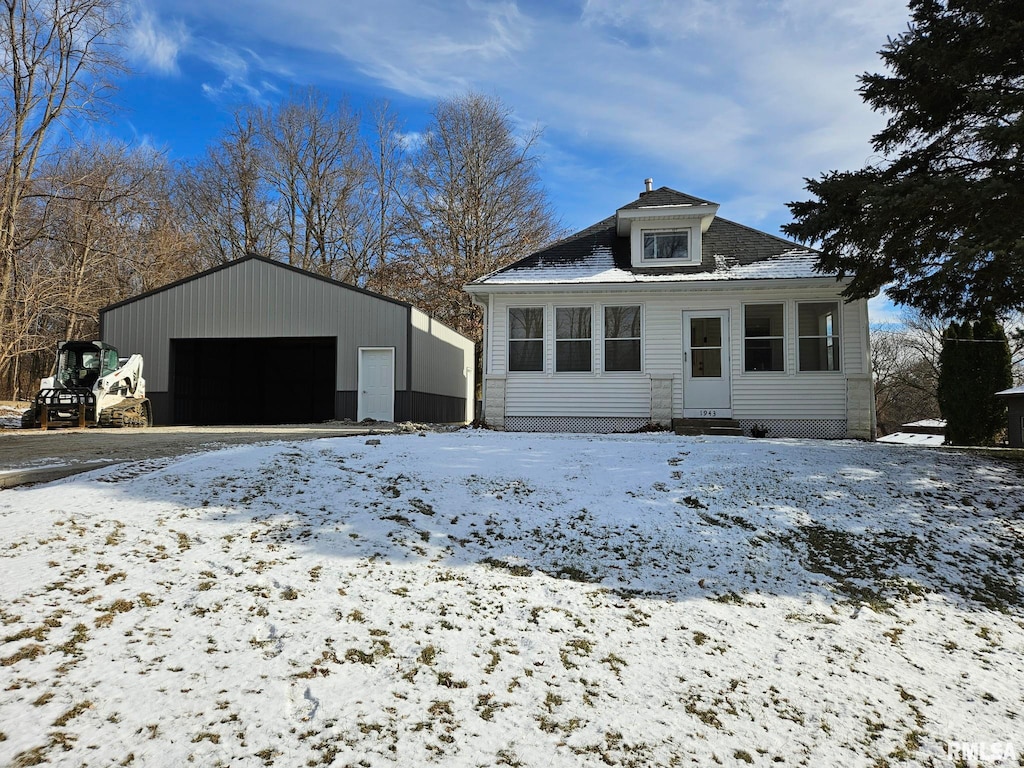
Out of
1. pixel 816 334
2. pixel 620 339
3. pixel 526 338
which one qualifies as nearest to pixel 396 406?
pixel 526 338

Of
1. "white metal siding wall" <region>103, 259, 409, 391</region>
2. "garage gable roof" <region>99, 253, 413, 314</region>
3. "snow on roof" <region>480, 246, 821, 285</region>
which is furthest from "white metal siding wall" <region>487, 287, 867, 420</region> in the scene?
"garage gable roof" <region>99, 253, 413, 314</region>

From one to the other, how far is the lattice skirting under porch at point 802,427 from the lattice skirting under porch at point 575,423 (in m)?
2.15

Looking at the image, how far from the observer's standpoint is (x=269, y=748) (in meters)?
2.59

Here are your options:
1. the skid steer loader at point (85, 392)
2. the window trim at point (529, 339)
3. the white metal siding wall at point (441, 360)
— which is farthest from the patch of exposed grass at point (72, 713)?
the white metal siding wall at point (441, 360)

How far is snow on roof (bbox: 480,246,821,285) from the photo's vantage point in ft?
40.8

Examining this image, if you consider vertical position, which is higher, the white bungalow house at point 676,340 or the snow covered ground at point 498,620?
the white bungalow house at point 676,340

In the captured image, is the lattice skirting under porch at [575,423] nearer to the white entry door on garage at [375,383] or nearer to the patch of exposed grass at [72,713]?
the white entry door on garage at [375,383]

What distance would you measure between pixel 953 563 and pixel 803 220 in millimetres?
5338

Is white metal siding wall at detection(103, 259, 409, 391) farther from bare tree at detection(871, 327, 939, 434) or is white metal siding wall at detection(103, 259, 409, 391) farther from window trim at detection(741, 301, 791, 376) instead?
bare tree at detection(871, 327, 939, 434)

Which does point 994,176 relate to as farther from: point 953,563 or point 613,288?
point 613,288

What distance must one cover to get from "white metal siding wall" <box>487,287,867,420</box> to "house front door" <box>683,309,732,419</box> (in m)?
0.14

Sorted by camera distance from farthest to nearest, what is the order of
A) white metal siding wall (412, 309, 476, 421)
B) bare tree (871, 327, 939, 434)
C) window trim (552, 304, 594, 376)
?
bare tree (871, 327, 939, 434) → white metal siding wall (412, 309, 476, 421) → window trim (552, 304, 594, 376)

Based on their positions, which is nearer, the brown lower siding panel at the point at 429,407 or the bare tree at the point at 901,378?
the brown lower siding panel at the point at 429,407

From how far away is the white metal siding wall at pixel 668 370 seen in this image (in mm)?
12336
